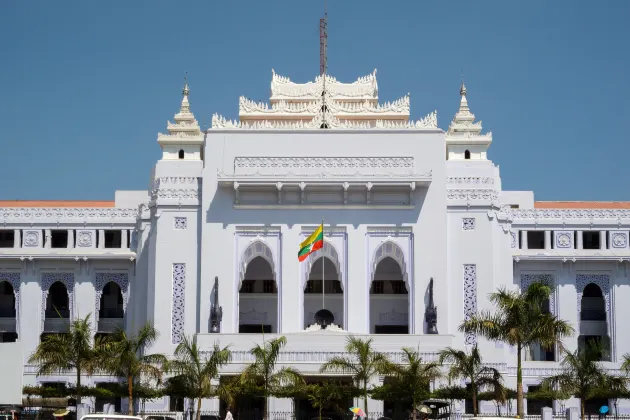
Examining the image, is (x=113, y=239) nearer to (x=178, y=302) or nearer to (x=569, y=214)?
(x=178, y=302)

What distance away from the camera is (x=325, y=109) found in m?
61.1

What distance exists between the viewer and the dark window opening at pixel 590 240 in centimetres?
5981

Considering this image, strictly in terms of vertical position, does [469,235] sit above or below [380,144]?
below

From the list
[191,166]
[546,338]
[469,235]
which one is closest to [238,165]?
[191,166]

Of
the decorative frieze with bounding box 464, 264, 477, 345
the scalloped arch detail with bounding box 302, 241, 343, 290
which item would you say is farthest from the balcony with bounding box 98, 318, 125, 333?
the decorative frieze with bounding box 464, 264, 477, 345

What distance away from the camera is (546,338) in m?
42.6

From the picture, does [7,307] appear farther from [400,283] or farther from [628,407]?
[628,407]

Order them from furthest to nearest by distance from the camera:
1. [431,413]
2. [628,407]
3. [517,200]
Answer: [517,200], [628,407], [431,413]

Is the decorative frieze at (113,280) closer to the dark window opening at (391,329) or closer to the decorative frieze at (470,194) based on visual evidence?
the dark window opening at (391,329)

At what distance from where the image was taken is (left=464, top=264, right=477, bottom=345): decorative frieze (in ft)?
181

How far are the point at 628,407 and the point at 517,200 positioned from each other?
1270 cm

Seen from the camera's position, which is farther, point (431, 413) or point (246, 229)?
point (246, 229)

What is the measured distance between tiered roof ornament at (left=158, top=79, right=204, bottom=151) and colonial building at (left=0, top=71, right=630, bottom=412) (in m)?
0.12

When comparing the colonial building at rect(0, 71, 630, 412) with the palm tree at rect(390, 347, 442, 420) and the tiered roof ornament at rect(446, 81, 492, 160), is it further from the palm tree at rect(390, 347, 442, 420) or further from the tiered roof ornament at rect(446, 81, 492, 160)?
the palm tree at rect(390, 347, 442, 420)
